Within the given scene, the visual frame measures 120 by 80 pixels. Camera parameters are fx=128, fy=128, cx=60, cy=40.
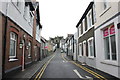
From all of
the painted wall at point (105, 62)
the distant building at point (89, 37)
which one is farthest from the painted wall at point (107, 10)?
the distant building at point (89, 37)

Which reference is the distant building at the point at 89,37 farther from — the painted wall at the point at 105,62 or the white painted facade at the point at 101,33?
the white painted facade at the point at 101,33

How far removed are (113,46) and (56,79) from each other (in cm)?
446

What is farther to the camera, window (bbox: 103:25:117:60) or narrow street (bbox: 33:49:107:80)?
window (bbox: 103:25:117:60)

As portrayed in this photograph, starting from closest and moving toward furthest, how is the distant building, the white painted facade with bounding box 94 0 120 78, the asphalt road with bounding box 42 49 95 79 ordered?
the white painted facade with bounding box 94 0 120 78 < the asphalt road with bounding box 42 49 95 79 < the distant building

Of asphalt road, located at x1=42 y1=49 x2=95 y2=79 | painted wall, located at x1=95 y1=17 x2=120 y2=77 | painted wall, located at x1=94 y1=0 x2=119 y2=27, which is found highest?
painted wall, located at x1=94 y1=0 x2=119 y2=27

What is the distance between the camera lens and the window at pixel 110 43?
8766mm

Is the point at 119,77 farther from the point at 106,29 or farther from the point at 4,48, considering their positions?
the point at 4,48

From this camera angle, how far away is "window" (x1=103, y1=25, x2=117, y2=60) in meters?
8.77

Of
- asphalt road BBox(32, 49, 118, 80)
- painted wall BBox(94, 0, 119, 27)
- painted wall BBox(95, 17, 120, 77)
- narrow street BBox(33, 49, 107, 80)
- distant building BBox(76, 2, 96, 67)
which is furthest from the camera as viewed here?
distant building BBox(76, 2, 96, 67)

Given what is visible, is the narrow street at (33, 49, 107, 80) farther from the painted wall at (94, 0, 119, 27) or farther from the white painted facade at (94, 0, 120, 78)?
the painted wall at (94, 0, 119, 27)

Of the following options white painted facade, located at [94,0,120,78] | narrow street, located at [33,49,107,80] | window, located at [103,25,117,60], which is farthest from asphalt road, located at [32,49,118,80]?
window, located at [103,25,117,60]

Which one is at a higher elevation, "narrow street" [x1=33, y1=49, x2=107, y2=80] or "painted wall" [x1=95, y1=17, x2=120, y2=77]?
"painted wall" [x1=95, y1=17, x2=120, y2=77]

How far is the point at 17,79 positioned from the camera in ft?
25.5

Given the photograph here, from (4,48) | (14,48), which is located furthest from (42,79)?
(14,48)
